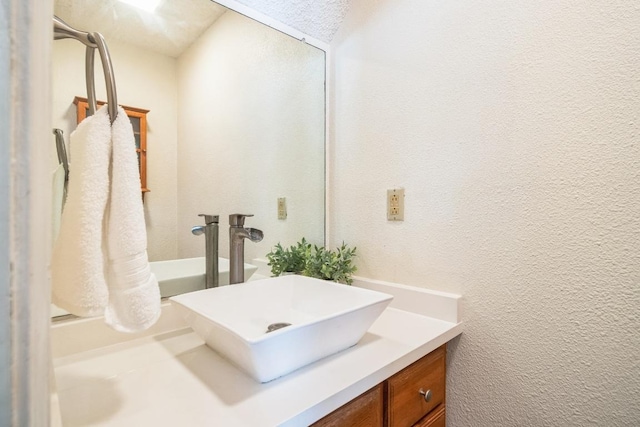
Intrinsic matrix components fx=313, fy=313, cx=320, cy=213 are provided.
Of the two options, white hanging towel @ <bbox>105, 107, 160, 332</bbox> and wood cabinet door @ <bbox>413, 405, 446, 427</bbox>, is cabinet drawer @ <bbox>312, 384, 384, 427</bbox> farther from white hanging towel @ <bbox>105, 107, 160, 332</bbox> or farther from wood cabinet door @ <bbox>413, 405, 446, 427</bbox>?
white hanging towel @ <bbox>105, 107, 160, 332</bbox>

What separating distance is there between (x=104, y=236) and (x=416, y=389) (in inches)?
30.9

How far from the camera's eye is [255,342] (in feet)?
1.80

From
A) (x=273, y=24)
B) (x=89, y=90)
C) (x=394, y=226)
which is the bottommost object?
(x=394, y=226)

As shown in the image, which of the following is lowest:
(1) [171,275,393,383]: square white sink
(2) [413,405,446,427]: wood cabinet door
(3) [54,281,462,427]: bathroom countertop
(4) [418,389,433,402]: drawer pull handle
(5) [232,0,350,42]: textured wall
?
(2) [413,405,446,427]: wood cabinet door

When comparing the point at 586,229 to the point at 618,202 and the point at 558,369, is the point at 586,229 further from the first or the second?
the point at 558,369

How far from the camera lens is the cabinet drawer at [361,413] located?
0.59m

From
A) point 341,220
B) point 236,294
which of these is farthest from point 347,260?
point 236,294

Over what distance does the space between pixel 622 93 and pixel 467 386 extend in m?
0.84

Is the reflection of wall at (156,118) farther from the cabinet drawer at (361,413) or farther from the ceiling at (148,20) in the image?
the cabinet drawer at (361,413)

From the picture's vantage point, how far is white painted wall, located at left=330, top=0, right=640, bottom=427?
0.70 metres

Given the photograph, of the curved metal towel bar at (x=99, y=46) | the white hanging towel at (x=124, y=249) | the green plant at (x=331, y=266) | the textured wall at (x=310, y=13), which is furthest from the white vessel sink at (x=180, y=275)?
the textured wall at (x=310, y=13)

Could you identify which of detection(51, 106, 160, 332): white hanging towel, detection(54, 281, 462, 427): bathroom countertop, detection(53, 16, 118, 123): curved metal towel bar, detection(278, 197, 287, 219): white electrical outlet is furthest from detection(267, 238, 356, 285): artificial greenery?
detection(53, 16, 118, 123): curved metal towel bar

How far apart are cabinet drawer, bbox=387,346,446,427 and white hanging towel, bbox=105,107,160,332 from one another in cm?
54

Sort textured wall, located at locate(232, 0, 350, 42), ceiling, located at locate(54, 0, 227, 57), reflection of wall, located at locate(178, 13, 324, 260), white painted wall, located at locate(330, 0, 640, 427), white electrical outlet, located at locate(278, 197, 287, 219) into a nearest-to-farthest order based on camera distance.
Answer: white painted wall, located at locate(330, 0, 640, 427) → ceiling, located at locate(54, 0, 227, 57) → reflection of wall, located at locate(178, 13, 324, 260) → textured wall, located at locate(232, 0, 350, 42) → white electrical outlet, located at locate(278, 197, 287, 219)
